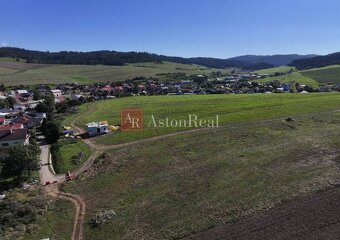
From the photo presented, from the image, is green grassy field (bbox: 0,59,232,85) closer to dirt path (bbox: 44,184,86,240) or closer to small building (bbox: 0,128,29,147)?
small building (bbox: 0,128,29,147)

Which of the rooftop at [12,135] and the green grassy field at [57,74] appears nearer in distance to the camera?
the rooftop at [12,135]

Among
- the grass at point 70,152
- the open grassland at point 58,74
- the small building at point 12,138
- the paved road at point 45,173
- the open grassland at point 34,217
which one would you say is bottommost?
the paved road at point 45,173

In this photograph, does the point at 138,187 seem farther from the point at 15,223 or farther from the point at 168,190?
the point at 15,223

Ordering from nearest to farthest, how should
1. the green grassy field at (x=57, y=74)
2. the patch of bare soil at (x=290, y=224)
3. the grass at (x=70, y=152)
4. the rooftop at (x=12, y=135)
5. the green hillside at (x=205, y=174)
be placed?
the patch of bare soil at (x=290, y=224) → the green hillside at (x=205, y=174) → the grass at (x=70, y=152) → the rooftop at (x=12, y=135) → the green grassy field at (x=57, y=74)

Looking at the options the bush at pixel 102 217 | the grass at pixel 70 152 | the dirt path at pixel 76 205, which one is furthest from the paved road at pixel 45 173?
the bush at pixel 102 217

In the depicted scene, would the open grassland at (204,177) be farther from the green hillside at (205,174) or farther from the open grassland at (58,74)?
the open grassland at (58,74)

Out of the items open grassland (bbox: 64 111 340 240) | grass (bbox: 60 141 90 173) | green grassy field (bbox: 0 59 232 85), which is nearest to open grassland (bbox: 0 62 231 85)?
green grassy field (bbox: 0 59 232 85)

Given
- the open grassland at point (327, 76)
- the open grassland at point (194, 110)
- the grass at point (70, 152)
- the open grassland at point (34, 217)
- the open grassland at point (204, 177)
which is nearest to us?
the open grassland at point (34, 217)
